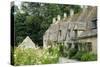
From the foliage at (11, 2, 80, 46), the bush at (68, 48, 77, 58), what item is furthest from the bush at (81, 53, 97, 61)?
the foliage at (11, 2, 80, 46)

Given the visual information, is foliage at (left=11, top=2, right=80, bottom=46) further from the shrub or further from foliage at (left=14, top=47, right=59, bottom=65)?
the shrub

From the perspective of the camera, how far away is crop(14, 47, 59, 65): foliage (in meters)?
2.32

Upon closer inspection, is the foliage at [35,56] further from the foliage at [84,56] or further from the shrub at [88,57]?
the shrub at [88,57]

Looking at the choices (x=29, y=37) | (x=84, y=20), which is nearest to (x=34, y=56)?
(x=29, y=37)

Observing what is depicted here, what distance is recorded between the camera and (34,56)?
2.40m

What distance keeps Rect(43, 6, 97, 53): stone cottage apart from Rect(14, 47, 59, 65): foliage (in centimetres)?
10

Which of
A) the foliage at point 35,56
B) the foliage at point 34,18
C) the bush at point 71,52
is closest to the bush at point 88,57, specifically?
the bush at point 71,52

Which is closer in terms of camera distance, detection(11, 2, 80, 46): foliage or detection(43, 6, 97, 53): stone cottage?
detection(11, 2, 80, 46): foliage

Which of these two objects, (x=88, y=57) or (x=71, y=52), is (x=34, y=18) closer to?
(x=71, y=52)

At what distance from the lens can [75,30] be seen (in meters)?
2.62

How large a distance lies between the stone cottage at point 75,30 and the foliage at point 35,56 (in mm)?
105
